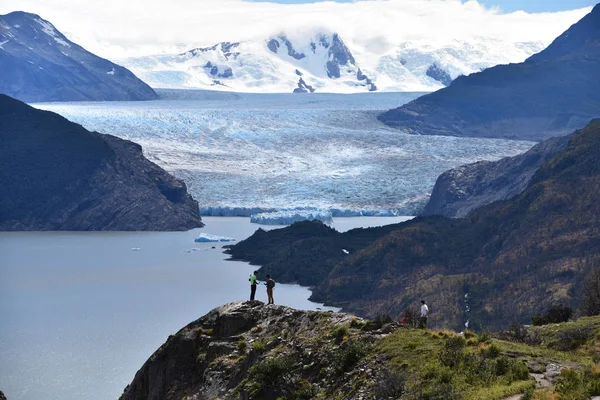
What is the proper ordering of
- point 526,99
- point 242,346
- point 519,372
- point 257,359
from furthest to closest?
point 526,99 → point 242,346 → point 257,359 → point 519,372

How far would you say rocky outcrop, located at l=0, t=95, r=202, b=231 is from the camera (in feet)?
357

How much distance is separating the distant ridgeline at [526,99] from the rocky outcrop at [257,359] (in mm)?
147279

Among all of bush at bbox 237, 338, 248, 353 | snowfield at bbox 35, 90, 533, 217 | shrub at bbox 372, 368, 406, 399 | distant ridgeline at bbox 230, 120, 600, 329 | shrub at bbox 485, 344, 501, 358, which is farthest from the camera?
snowfield at bbox 35, 90, 533, 217

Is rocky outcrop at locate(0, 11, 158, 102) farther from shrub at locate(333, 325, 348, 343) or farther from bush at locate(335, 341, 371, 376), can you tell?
bush at locate(335, 341, 371, 376)

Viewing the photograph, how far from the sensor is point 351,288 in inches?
2630

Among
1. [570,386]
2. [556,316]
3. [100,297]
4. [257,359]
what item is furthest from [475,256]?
[570,386]

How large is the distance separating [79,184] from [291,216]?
86.6ft

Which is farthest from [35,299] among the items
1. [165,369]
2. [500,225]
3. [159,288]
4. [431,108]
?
[431,108]

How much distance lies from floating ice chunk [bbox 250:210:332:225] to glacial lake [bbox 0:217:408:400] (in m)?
0.90

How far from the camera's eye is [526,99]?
610 feet

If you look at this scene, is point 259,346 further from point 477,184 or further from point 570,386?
point 477,184

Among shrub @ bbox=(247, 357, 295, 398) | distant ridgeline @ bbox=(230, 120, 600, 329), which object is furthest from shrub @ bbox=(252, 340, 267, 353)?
distant ridgeline @ bbox=(230, 120, 600, 329)

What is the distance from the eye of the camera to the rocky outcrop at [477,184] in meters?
103

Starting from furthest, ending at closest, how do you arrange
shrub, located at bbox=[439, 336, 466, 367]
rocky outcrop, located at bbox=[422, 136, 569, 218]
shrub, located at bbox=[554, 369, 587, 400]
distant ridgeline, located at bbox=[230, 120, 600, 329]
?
rocky outcrop, located at bbox=[422, 136, 569, 218]
distant ridgeline, located at bbox=[230, 120, 600, 329]
shrub, located at bbox=[439, 336, 466, 367]
shrub, located at bbox=[554, 369, 587, 400]
